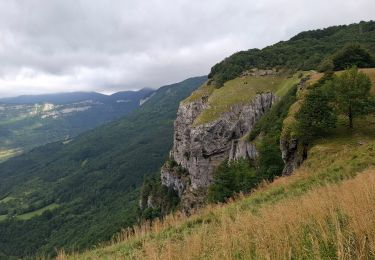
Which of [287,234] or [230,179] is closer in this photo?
[287,234]

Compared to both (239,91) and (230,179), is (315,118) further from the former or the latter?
(239,91)

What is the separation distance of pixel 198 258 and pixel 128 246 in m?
5.34

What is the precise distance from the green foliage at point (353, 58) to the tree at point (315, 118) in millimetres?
26670

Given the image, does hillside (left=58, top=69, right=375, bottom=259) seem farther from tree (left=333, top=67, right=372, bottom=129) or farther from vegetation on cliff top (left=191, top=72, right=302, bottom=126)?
vegetation on cliff top (left=191, top=72, right=302, bottom=126)

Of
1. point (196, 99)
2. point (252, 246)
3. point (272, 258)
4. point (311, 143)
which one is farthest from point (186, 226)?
point (196, 99)

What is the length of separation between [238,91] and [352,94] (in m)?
50.0

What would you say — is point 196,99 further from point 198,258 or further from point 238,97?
point 198,258

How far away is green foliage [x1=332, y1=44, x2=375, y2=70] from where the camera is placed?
5492cm

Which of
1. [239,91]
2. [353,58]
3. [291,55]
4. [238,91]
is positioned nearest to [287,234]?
[353,58]

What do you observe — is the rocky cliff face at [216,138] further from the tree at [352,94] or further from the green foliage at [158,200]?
the tree at [352,94]

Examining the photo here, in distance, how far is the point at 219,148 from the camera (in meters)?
74.8

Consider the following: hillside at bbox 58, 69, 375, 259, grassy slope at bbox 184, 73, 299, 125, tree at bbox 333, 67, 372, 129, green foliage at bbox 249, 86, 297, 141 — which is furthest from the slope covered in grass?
grassy slope at bbox 184, 73, 299, 125

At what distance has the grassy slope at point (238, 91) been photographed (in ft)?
246

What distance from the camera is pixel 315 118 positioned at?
31.0 m
